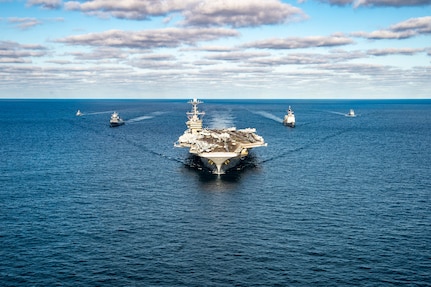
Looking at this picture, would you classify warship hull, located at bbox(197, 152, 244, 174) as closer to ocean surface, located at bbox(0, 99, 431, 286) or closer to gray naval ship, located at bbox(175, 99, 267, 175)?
gray naval ship, located at bbox(175, 99, 267, 175)

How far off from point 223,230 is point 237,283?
65.9 ft

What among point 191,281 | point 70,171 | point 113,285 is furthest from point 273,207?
point 70,171

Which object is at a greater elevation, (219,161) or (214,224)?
(219,161)

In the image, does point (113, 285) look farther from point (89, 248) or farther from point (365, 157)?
point (365, 157)

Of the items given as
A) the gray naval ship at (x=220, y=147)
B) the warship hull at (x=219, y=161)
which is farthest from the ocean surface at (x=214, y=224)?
the gray naval ship at (x=220, y=147)

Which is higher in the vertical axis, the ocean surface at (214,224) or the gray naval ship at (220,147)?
the gray naval ship at (220,147)

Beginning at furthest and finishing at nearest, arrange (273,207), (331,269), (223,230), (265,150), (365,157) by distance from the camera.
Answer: (265,150)
(365,157)
(273,207)
(223,230)
(331,269)

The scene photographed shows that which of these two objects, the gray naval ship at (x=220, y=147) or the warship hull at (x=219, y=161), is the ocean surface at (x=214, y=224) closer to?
the warship hull at (x=219, y=161)

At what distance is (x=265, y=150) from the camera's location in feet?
578

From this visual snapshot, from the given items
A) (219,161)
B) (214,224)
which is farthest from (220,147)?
(214,224)

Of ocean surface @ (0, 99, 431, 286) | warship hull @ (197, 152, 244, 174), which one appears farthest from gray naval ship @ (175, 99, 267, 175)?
ocean surface @ (0, 99, 431, 286)

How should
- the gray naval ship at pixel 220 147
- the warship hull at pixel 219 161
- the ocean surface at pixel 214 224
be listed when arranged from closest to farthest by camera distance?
1. the ocean surface at pixel 214 224
2. the warship hull at pixel 219 161
3. the gray naval ship at pixel 220 147

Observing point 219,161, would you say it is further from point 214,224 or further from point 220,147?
point 214,224

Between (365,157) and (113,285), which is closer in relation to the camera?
(113,285)
